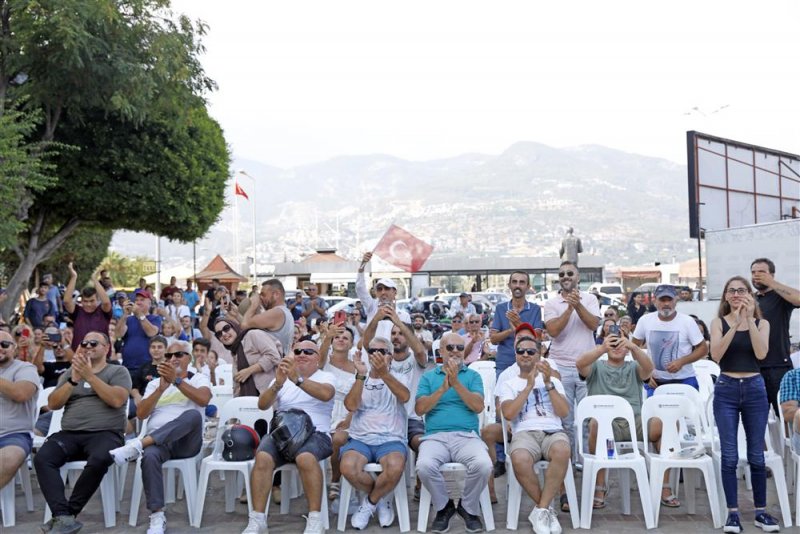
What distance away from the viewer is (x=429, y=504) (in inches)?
227

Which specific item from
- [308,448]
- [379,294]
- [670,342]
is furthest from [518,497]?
[379,294]

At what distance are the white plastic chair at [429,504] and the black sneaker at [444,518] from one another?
8 cm

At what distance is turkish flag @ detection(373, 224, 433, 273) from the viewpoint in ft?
80.4

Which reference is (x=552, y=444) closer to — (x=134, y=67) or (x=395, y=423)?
(x=395, y=423)

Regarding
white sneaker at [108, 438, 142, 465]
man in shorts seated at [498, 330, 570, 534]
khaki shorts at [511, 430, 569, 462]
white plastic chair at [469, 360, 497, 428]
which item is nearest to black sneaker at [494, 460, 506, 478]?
white plastic chair at [469, 360, 497, 428]

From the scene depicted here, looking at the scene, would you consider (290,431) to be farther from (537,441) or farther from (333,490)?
(537,441)

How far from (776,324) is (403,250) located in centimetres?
1965

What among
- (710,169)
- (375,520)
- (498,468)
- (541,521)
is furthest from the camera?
(710,169)

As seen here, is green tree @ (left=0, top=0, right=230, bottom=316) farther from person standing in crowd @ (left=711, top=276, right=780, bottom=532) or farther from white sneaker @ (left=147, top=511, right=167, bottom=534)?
person standing in crowd @ (left=711, top=276, right=780, bottom=532)

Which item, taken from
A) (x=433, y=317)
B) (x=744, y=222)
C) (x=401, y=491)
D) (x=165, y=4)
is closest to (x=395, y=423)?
(x=401, y=491)

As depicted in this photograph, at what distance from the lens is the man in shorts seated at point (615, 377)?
616 centimetres

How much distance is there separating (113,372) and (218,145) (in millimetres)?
16955

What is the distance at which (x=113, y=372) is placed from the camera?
6.16 meters

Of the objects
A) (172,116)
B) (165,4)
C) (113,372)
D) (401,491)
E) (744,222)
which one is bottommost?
(401,491)
